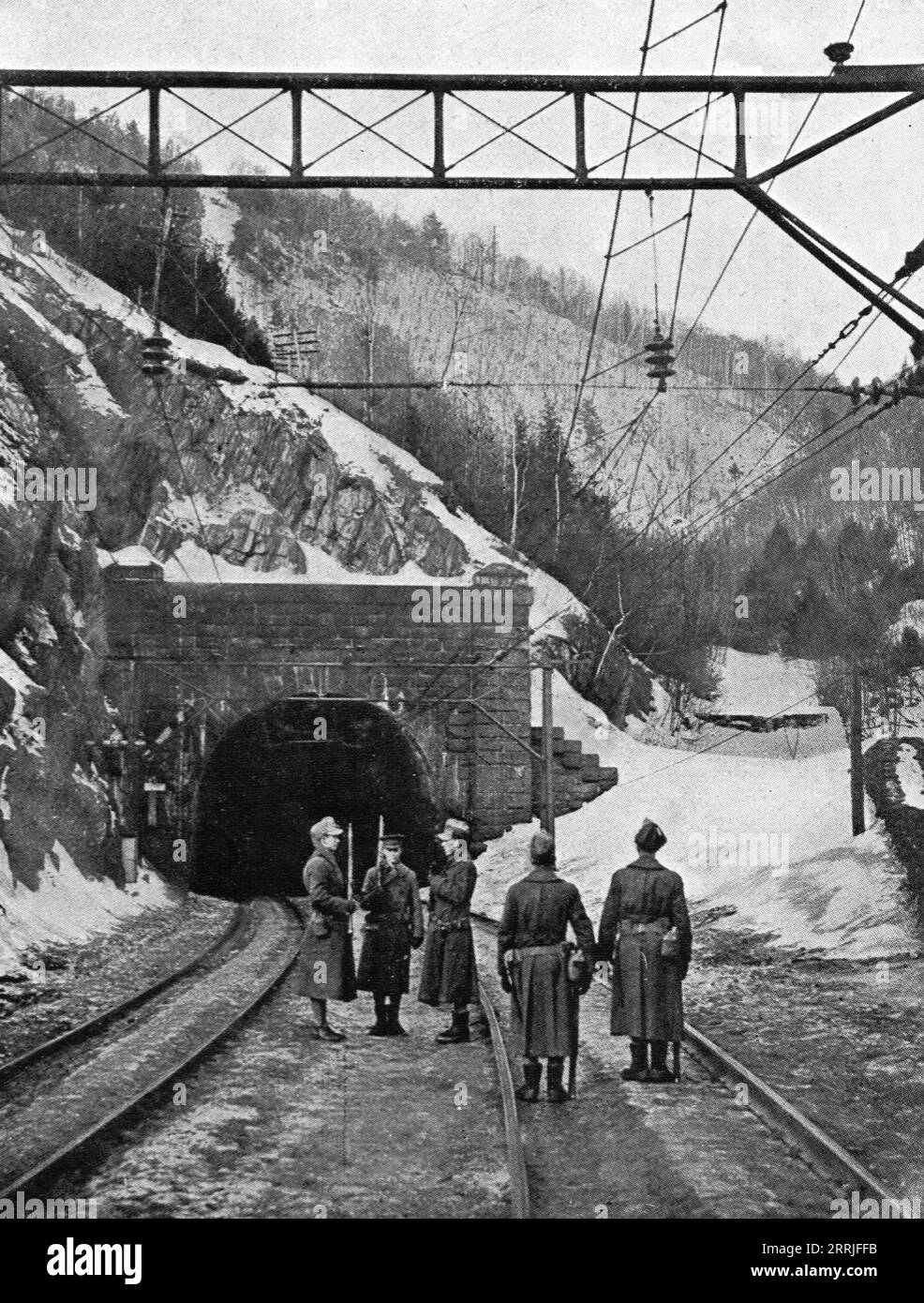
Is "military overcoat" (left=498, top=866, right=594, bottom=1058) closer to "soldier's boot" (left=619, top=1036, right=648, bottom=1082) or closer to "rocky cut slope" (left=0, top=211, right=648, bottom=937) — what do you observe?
"soldier's boot" (left=619, top=1036, right=648, bottom=1082)

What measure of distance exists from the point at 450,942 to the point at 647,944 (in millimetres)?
1862

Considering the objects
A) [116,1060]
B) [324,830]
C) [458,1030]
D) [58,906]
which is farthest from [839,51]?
[58,906]

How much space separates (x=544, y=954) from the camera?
7.49m

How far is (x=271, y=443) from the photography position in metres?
12.4

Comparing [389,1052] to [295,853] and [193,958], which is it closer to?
[193,958]

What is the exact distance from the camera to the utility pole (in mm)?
11500

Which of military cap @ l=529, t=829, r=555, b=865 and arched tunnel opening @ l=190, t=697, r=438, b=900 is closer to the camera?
military cap @ l=529, t=829, r=555, b=865

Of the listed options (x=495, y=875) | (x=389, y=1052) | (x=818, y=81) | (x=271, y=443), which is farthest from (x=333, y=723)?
(x=818, y=81)

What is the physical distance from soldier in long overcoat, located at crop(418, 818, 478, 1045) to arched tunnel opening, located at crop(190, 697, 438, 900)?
28.6 feet

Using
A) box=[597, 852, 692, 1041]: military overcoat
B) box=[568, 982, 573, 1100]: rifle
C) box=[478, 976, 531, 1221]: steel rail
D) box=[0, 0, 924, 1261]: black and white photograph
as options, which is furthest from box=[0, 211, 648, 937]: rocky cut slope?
box=[568, 982, 573, 1100]: rifle

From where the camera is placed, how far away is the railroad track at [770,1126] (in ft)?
20.3

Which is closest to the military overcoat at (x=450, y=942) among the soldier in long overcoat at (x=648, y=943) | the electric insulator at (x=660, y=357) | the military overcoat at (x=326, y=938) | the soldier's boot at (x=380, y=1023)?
the soldier's boot at (x=380, y=1023)

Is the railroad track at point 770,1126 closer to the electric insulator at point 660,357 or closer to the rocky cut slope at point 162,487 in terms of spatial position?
the electric insulator at point 660,357

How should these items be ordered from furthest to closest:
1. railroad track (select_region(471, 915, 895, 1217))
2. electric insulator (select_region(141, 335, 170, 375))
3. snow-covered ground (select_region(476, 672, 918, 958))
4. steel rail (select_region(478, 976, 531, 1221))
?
snow-covered ground (select_region(476, 672, 918, 958)), electric insulator (select_region(141, 335, 170, 375)), railroad track (select_region(471, 915, 895, 1217)), steel rail (select_region(478, 976, 531, 1221))
